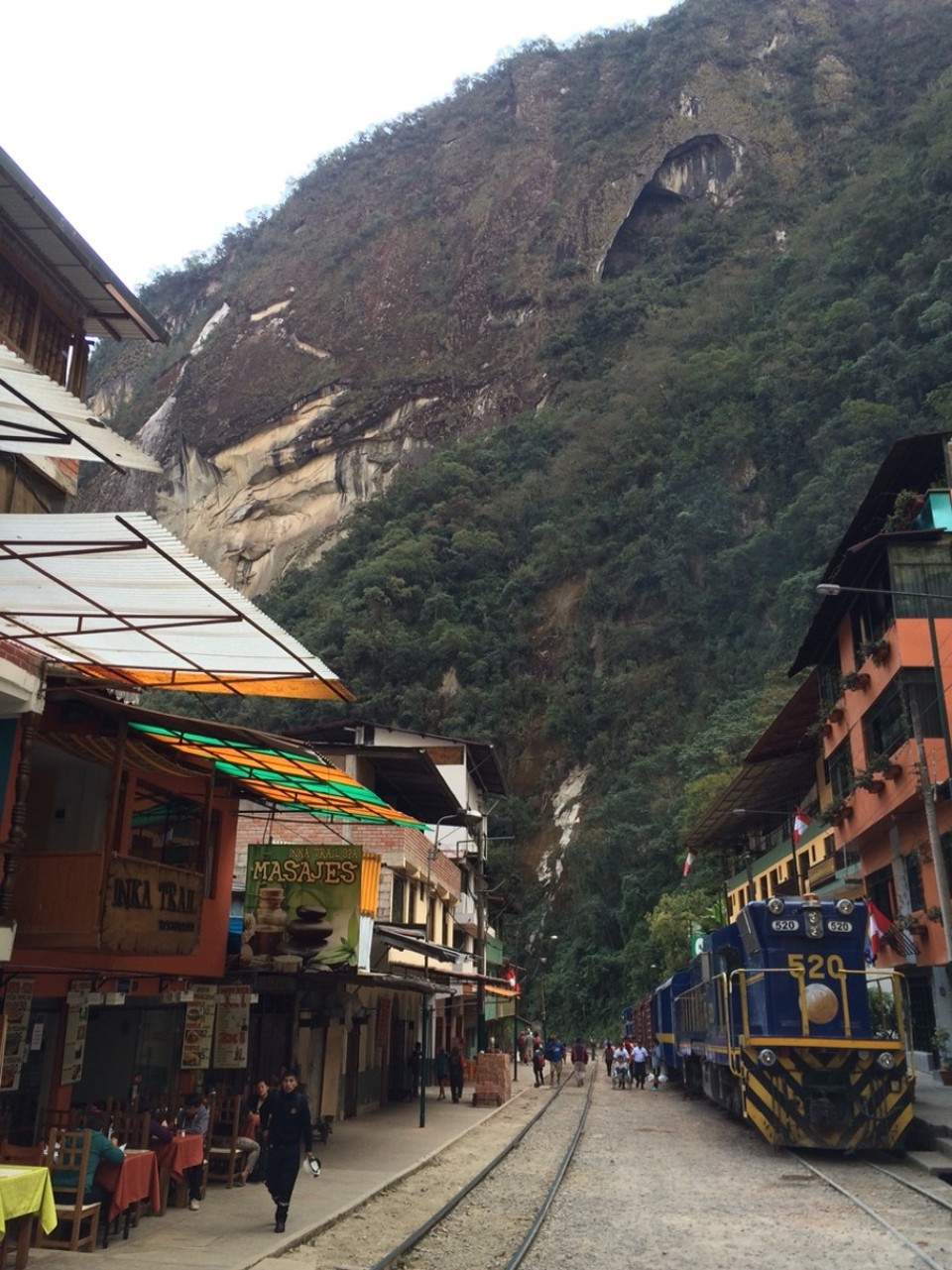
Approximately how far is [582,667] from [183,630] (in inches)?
2049

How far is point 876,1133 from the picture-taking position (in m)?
13.4

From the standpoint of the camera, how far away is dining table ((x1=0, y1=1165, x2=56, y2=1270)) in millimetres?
6734

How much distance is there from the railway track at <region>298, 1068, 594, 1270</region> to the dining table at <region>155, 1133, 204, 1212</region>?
5.46 ft

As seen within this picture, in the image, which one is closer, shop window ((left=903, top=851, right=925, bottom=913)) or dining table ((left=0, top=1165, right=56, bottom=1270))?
dining table ((left=0, top=1165, right=56, bottom=1270))

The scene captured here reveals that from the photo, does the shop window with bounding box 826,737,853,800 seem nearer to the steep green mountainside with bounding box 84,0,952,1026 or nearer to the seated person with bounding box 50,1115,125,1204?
the steep green mountainside with bounding box 84,0,952,1026

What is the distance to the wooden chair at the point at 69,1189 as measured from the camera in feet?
27.0

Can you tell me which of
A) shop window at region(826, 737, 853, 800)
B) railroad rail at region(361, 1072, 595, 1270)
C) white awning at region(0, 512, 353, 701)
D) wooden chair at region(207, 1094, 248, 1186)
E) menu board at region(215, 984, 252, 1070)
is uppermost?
shop window at region(826, 737, 853, 800)

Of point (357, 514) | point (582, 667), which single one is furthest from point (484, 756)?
point (357, 514)

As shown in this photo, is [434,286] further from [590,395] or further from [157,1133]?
[157,1133]

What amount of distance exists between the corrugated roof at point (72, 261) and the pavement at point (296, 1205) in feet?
34.1

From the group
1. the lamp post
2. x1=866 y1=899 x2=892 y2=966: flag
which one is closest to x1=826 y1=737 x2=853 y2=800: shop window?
x1=866 y1=899 x2=892 y2=966: flag

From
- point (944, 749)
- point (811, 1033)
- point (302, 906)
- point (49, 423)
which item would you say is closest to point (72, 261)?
point (49, 423)

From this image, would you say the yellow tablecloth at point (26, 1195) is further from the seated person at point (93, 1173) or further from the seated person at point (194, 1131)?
the seated person at point (194, 1131)

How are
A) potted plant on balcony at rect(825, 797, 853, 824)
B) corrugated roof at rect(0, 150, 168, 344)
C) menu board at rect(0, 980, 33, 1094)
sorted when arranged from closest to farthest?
menu board at rect(0, 980, 33, 1094), corrugated roof at rect(0, 150, 168, 344), potted plant on balcony at rect(825, 797, 853, 824)
